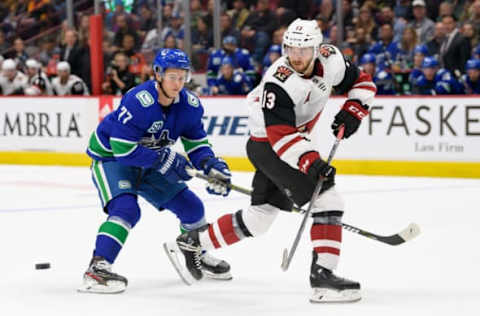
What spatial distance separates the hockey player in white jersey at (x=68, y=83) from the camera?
11.6 m

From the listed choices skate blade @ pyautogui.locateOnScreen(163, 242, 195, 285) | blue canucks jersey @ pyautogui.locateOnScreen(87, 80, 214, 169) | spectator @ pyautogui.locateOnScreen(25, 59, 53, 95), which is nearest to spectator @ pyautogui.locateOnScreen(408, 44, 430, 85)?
spectator @ pyautogui.locateOnScreen(25, 59, 53, 95)

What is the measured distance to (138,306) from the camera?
4180mm

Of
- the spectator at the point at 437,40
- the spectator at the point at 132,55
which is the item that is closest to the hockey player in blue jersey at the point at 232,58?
the spectator at the point at 132,55

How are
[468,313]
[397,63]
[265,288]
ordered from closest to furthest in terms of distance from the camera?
[468,313] → [265,288] → [397,63]

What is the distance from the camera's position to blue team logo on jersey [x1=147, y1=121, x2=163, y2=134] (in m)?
4.47

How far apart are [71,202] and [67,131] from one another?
3.41 m

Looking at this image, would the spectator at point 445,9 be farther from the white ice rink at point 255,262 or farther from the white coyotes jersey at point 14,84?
the white coyotes jersey at point 14,84

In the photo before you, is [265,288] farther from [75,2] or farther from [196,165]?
[75,2]

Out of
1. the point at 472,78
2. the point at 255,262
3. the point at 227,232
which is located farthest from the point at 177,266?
the point at 472,78

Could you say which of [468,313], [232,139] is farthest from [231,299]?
[232,139]

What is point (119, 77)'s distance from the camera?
11.5 meters

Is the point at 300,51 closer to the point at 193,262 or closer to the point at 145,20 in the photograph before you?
the point at 193,262

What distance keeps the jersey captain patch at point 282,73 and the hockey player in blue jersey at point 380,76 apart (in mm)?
5811

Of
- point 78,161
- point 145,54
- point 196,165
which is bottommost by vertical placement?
point 78,161
